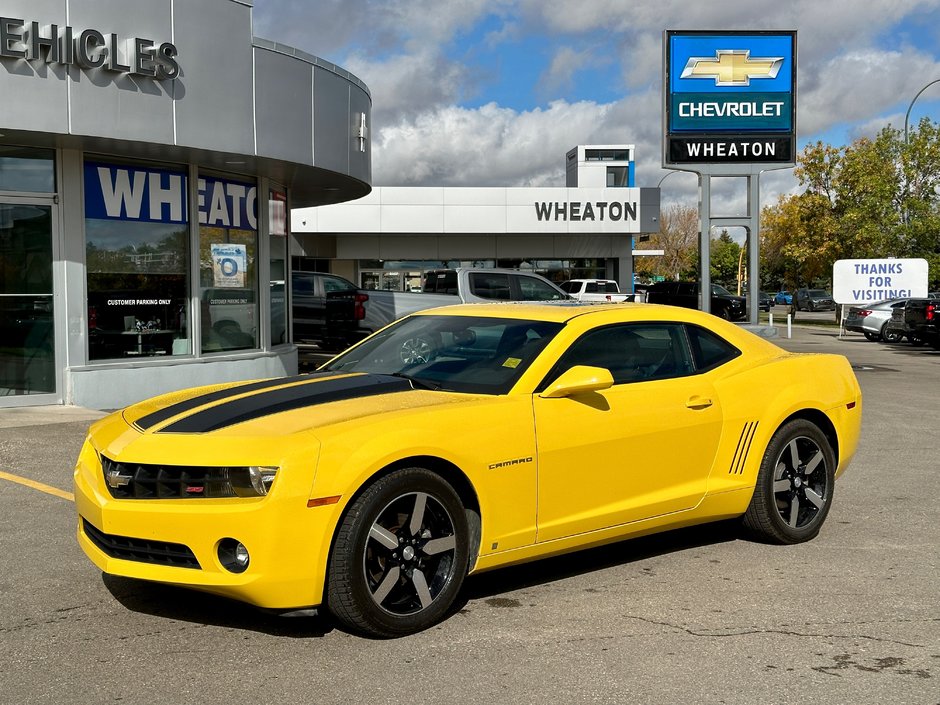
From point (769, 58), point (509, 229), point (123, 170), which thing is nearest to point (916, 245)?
point (509, 229)

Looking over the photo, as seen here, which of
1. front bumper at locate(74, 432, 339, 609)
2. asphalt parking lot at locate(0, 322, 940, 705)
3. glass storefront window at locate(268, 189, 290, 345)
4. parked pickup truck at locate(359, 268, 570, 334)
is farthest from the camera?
parked pickup truck at locate(359, 268, 570, 334)

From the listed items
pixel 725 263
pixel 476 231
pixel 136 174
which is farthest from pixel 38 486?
pixel 725 263

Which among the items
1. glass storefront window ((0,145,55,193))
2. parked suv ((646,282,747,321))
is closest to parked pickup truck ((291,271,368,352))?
glass storefront window ((0,145,55,193))

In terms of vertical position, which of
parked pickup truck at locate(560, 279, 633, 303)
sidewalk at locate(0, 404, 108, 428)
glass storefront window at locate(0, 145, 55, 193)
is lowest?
sidewalk at locate(0, 404, 108, 428)

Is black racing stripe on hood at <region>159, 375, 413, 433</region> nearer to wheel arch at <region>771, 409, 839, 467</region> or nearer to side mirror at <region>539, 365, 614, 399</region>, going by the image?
side mirror at <region>539, 365, 614, 399</region>

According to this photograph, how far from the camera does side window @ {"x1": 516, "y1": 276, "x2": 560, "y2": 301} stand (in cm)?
1975

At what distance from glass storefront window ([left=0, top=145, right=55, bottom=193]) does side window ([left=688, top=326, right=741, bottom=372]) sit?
8.77 meters

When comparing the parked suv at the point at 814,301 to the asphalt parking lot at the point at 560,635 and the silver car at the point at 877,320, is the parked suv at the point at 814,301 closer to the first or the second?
the silver car at the point at 877,320

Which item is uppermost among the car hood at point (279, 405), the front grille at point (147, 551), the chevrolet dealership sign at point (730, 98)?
the chevrolet dealership sign at point (730, 98)

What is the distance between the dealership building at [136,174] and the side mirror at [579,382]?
26.3ft

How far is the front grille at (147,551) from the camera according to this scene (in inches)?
165

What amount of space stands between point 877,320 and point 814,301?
34.0 m

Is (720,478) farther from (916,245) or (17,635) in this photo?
(916,245)

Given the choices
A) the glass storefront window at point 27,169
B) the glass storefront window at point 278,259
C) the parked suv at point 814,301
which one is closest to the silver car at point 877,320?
the glass storefront window at point 278,259
